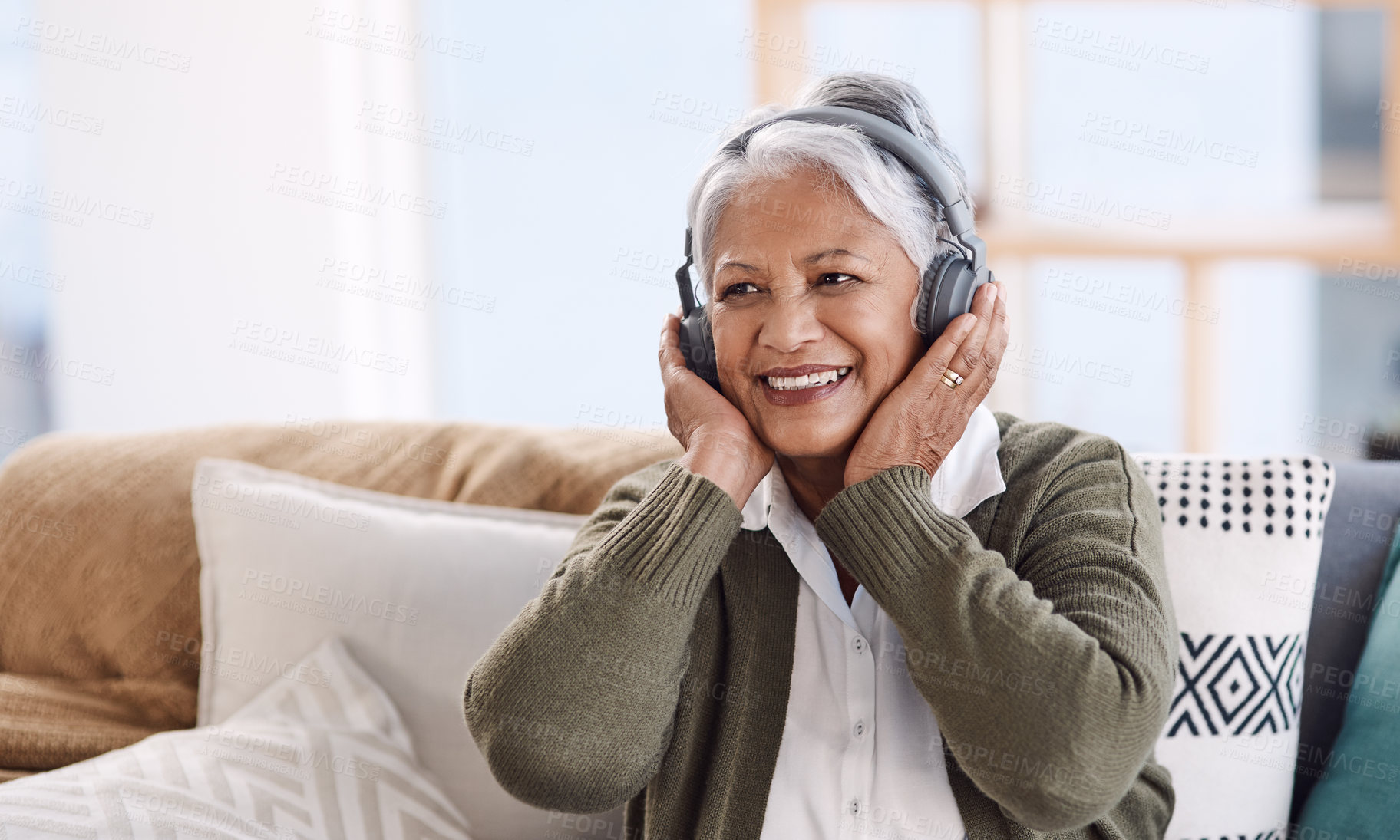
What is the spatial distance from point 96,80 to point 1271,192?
363 cm

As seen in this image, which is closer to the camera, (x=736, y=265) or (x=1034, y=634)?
(x=1034, y=634)

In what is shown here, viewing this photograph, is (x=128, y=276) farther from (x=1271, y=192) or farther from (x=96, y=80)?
(x=1271, y=192)

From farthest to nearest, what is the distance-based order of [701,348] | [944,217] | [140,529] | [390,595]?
[140,529], [390,595], [701,348], [944,217]

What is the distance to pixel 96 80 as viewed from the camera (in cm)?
322

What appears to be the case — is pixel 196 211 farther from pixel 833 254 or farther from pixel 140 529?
pixel 833 254

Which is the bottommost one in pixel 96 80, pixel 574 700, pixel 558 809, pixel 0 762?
pixel 0 762

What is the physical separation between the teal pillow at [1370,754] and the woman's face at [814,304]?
68 centimetres

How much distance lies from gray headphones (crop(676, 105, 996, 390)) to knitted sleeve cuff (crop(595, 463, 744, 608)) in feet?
0.98

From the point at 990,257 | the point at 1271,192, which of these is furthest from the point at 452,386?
the point at 1271,192

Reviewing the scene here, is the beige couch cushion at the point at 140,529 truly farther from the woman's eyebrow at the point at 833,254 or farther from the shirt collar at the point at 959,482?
the woman's eyebrow at the point at 833,254

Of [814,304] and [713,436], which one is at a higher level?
[814,304]

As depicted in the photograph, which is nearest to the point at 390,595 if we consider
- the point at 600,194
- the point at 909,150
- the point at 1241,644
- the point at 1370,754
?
the point at 909,150

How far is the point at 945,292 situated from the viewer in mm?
1170

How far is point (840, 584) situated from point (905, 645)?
7.2 inches
